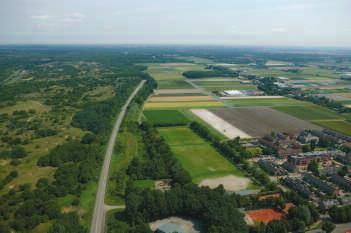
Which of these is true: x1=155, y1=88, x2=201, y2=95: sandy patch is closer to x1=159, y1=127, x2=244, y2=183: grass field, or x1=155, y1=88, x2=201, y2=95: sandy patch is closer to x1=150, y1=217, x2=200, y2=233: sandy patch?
x1=159, y1=127, x2=244, y2=183: grass field

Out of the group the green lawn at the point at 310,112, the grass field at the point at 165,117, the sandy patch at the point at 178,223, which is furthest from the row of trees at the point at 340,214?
the green lawn at the point at 310,112

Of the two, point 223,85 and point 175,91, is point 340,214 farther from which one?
point 223,85

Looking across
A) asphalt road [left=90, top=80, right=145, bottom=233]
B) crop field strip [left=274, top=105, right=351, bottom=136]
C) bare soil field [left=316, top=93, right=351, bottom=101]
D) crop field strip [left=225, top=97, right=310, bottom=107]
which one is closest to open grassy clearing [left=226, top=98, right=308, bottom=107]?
crop field strip [left=225, top=97, right=310, bottom=107]

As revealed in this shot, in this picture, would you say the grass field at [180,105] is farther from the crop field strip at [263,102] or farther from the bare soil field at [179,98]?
Result: the crop field strip at [263,102]

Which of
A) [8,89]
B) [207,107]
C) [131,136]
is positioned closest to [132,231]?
[131,136]

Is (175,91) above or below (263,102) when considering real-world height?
above

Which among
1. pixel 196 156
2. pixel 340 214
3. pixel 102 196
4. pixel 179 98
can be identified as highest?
pixel 179 98

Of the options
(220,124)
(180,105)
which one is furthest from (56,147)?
(180,105)
